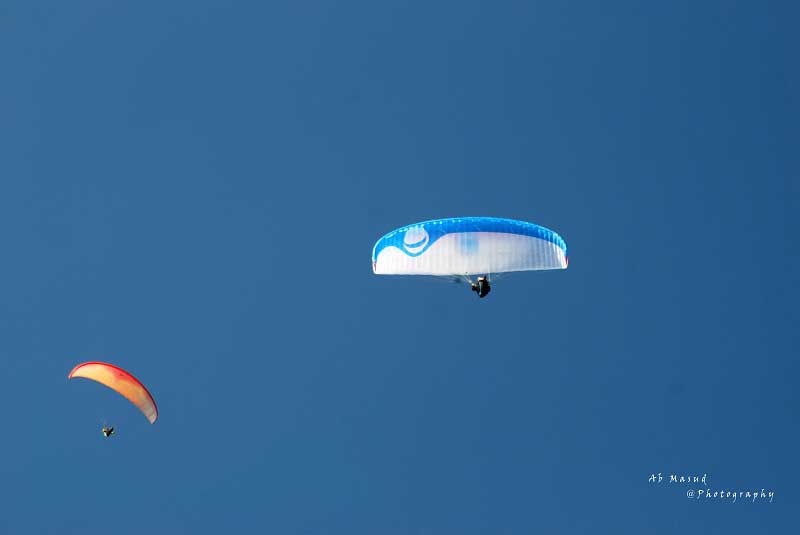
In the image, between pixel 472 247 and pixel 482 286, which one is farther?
pixel 482 286

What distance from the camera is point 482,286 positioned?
55.0 metres

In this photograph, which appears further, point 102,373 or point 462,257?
point 102,373

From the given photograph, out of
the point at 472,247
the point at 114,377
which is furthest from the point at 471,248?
the point at 114,377

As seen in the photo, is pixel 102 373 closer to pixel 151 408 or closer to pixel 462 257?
pixel 151 408

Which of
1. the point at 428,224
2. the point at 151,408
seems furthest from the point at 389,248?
the point at 151,408

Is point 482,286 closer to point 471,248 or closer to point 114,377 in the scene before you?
point 471,248

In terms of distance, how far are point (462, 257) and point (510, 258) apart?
67.3 inches

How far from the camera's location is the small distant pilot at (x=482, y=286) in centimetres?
5488

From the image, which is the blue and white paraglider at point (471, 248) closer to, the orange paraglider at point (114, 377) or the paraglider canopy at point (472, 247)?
the paraglider canopy at point (472, 247)

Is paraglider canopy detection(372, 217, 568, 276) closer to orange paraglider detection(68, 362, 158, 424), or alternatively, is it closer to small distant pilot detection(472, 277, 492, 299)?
small distant pilot detection(472, 277, 492, 299)

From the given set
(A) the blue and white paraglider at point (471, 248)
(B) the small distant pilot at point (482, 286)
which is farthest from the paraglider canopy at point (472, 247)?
(B) the small distant pilot at point (482, 286)

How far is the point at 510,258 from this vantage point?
53.6 m

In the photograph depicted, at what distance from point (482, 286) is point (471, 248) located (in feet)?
6.70

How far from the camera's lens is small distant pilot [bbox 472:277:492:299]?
180 feet
